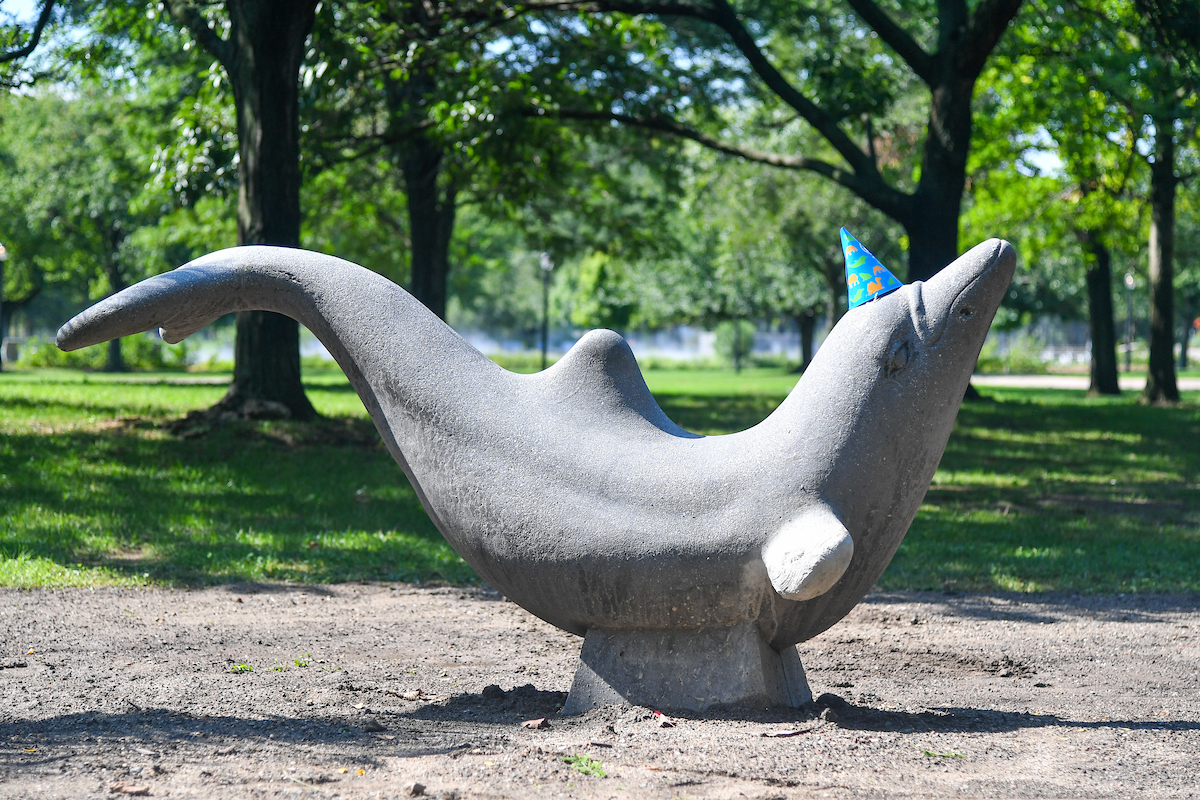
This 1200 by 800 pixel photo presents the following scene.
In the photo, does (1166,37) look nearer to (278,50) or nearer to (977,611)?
(977,611)

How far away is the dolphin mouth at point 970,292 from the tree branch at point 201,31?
33.6ft

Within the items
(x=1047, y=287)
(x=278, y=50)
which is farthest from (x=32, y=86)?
(x=1047, y=287)

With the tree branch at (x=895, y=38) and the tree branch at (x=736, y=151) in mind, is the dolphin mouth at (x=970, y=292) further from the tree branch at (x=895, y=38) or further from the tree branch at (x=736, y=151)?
the tree branch at (x=895, y=38)

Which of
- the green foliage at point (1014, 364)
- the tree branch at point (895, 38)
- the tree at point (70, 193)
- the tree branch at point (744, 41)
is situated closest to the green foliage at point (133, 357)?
the tree at point (70, 193)

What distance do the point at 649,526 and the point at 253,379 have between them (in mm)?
9364

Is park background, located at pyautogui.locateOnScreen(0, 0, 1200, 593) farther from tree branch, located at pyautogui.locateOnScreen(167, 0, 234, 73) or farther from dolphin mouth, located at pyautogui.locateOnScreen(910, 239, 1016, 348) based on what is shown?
dolphin mouth, located at pyautogui.locateOnScreen(910, 239, 1016, 348)

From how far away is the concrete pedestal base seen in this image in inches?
165

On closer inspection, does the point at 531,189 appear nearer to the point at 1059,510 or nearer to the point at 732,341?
the point at 1059,510

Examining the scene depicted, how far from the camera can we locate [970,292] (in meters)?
4.12

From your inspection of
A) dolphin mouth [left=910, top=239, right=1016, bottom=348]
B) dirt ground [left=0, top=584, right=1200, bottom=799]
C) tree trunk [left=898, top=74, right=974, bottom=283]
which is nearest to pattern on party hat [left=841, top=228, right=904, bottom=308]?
dolphin mouth [left=910, top=239, right=1016, bottom=348]

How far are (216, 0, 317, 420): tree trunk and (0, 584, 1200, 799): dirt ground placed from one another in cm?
587

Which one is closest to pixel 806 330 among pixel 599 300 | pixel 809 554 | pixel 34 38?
pixel 599 300

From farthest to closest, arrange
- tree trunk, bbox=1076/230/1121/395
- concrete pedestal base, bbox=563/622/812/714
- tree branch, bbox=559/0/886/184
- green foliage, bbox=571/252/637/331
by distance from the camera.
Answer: green foliage, bbox=571/252/637/331, tree trunk, bbox=1076/230/1121/395, tree branch, bbox=559/0/886/184, concrete pedestal base, bbox=563/622/812/714

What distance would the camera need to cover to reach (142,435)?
12164 mm
